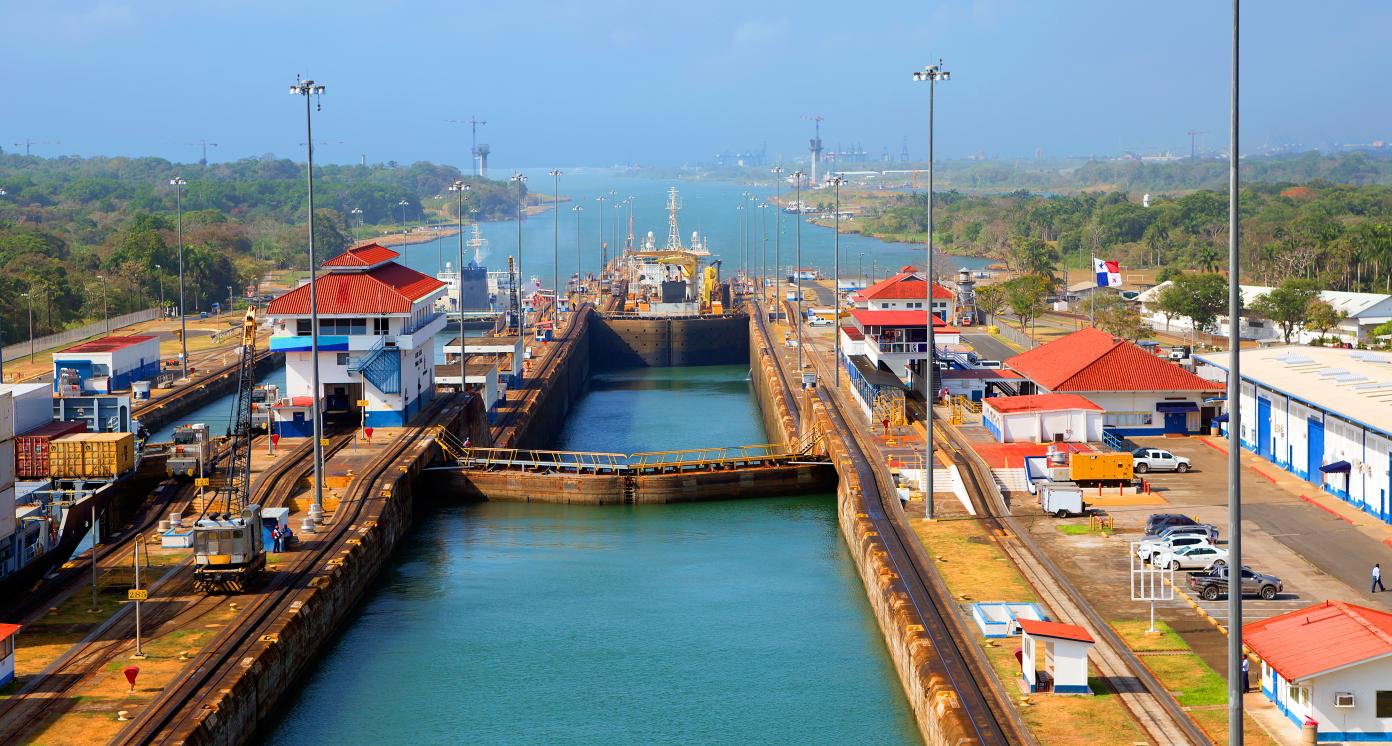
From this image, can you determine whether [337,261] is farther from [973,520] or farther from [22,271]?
[22,271]

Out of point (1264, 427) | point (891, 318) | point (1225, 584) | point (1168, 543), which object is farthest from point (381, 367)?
point (1225, 584)

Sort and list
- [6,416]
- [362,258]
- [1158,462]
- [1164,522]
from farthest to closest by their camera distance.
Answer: [362,258]
[1158,462]
[1164,522]
[6,416]

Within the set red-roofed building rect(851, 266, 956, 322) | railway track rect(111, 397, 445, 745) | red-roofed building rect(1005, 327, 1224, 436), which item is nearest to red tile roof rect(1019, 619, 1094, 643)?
railway track rect(111, 397, 445, 745)

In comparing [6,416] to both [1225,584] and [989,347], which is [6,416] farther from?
[989,347]

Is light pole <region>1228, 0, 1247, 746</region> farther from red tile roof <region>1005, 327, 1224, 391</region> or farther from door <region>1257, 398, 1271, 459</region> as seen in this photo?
red tile roof <region>1005, 327, 1224, 391</region>

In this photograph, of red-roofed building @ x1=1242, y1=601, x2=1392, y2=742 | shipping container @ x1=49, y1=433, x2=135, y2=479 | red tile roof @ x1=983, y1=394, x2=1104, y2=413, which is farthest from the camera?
red tile roof @ x1=983, y1=394, x2=1104, y2=413

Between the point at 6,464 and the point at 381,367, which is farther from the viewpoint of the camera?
the point at 381,367
